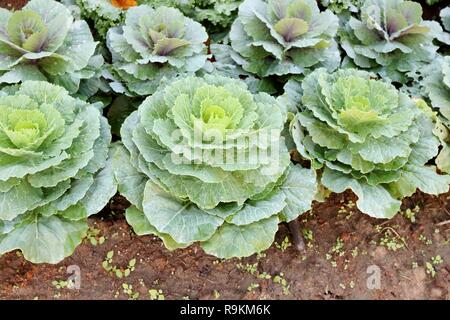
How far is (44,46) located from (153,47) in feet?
1.84

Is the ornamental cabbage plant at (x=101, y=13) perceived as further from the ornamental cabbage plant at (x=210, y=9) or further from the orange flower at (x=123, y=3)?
the ornamental cabbage plant at (x=210, y=9)

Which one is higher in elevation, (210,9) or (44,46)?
(44,46)

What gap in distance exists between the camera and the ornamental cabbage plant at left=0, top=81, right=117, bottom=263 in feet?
7.74

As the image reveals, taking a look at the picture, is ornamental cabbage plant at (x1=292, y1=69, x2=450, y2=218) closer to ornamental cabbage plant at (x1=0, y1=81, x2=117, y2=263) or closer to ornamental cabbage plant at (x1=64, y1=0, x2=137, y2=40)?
ornamental cabbage plant at (x1=0, y1=81, x2=117, y2=263)

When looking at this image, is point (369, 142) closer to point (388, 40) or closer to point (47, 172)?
point (388, 40)

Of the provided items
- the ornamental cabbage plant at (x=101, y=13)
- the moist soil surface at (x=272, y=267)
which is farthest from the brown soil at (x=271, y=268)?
the ornamental cabbage plant at (x=101, y=13)

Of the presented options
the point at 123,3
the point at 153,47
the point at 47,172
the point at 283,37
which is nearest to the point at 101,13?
the point at 123,3

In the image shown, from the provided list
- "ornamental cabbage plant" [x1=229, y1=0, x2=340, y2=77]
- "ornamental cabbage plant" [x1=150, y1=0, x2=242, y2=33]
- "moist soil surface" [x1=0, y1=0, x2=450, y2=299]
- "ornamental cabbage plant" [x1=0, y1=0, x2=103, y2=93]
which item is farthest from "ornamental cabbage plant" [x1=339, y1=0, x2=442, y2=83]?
"ornamental cabbage plant" [x1=0, y1=0, x2=103, y2=93]

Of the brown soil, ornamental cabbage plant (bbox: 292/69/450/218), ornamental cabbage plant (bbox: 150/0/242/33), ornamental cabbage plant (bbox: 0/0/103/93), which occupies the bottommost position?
the brown soil

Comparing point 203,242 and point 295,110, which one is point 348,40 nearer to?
point 295,110

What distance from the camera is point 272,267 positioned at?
294 centimetres

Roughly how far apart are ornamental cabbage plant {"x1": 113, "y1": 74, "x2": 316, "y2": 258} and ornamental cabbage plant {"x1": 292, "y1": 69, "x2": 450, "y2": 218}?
20 centimetres

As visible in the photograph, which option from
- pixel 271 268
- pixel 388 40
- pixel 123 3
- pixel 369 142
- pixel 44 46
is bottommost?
pixel 271 268

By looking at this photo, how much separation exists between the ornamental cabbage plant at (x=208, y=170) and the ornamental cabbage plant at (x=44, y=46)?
1.62ft
